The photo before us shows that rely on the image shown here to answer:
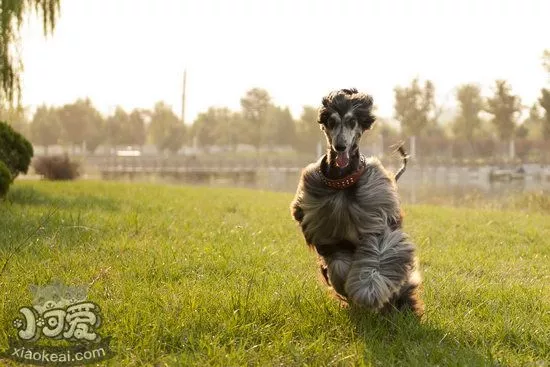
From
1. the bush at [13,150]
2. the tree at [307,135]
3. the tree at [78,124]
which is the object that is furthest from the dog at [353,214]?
the tree at [78,124]

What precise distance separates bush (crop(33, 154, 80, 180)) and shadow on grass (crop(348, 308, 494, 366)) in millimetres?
21195

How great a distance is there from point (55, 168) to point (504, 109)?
1747 inches

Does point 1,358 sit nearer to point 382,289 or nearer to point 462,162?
point 382,289

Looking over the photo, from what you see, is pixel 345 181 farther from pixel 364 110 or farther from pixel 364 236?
pixel 364 110

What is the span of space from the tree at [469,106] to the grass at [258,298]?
56400 mm

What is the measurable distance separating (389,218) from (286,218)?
21.7 ft

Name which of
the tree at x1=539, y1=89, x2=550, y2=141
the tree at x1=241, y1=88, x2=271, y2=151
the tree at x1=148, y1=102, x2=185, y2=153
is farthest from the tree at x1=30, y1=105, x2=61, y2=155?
the tree at x1=539, y1=89, x2=550, y2=141

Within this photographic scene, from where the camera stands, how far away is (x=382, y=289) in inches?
134

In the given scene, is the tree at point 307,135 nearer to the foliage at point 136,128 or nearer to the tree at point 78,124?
the foliage at point 136,128

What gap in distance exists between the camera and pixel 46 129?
7231 cm

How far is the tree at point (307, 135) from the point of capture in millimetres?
72875

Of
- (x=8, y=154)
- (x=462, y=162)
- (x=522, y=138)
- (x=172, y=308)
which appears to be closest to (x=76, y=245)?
(x=172, y=308)

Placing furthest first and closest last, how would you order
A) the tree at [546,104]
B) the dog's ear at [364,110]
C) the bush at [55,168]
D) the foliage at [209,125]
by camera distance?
the foliage at [209,125]
the tree at [546,104]
the bush at [55,168]
the dog's ear at [364,110]

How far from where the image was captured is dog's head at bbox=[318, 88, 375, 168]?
3619 mm
